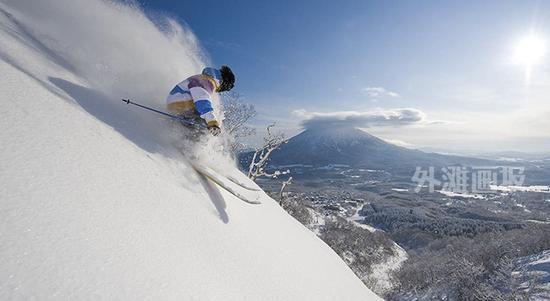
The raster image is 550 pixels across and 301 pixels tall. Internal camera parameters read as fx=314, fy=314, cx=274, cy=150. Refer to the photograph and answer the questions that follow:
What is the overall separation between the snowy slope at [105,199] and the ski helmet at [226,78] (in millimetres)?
1109

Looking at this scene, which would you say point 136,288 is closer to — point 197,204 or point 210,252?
point 210,252

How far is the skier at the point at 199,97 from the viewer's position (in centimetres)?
447

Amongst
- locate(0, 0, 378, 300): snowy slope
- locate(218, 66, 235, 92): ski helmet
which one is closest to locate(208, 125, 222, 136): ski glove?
locate(0, 0, 378, 300): snowy slope

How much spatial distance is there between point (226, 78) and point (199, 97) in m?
0.92

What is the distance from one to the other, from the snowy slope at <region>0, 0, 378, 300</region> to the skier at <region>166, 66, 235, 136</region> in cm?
41

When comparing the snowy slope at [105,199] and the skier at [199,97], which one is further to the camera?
the skier at [199,97]

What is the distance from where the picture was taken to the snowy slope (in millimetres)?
1540

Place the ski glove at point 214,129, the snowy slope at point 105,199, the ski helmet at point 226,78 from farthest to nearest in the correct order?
the ski helmet at point 226,78 → the ski glove at point 214,129 → the snowy slope at point 105,199

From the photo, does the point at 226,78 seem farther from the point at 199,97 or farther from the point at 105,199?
the point at 105,199

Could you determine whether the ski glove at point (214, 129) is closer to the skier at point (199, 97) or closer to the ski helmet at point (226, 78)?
the skier at point (199, 97)

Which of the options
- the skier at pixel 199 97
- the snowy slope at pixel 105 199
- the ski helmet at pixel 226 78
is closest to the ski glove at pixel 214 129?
the skier at pixel 199 97

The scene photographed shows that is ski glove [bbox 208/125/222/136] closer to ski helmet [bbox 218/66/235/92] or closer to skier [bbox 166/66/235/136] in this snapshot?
skier [bbox 166/66/235/136]

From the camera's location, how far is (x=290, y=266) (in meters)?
4.11

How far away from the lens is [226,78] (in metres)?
5.36
